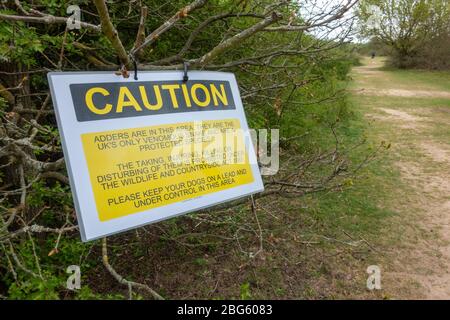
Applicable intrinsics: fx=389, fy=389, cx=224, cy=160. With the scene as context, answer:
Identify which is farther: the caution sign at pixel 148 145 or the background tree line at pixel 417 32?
the background tree line at pixel 417 32

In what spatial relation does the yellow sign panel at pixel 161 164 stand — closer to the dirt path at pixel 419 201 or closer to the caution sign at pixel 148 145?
the caution sign at pixel 148 145

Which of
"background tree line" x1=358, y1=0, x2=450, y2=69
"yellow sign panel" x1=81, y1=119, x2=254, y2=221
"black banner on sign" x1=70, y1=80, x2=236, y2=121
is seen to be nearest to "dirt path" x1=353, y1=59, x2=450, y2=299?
"yellow sign panel" x1=81, y1=119, x2=254, y2=221

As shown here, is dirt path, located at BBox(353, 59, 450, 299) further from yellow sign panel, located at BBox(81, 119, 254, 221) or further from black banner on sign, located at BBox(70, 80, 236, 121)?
black banner on sign, located at BBox(70, 80, 236, 121)

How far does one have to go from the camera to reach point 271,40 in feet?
15.7

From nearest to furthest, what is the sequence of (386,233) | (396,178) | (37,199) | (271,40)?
(37,199), (386,233), (271,40), (396,178)

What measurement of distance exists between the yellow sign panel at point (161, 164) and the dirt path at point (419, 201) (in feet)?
7.46

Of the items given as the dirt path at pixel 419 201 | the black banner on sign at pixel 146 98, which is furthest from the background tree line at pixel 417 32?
the black banner on sign at pixel 146 98

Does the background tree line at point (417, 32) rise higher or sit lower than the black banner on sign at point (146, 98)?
higher

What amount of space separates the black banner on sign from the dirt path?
250 centimetres

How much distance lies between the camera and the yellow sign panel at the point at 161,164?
1668 millimetres

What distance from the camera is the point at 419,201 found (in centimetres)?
548
